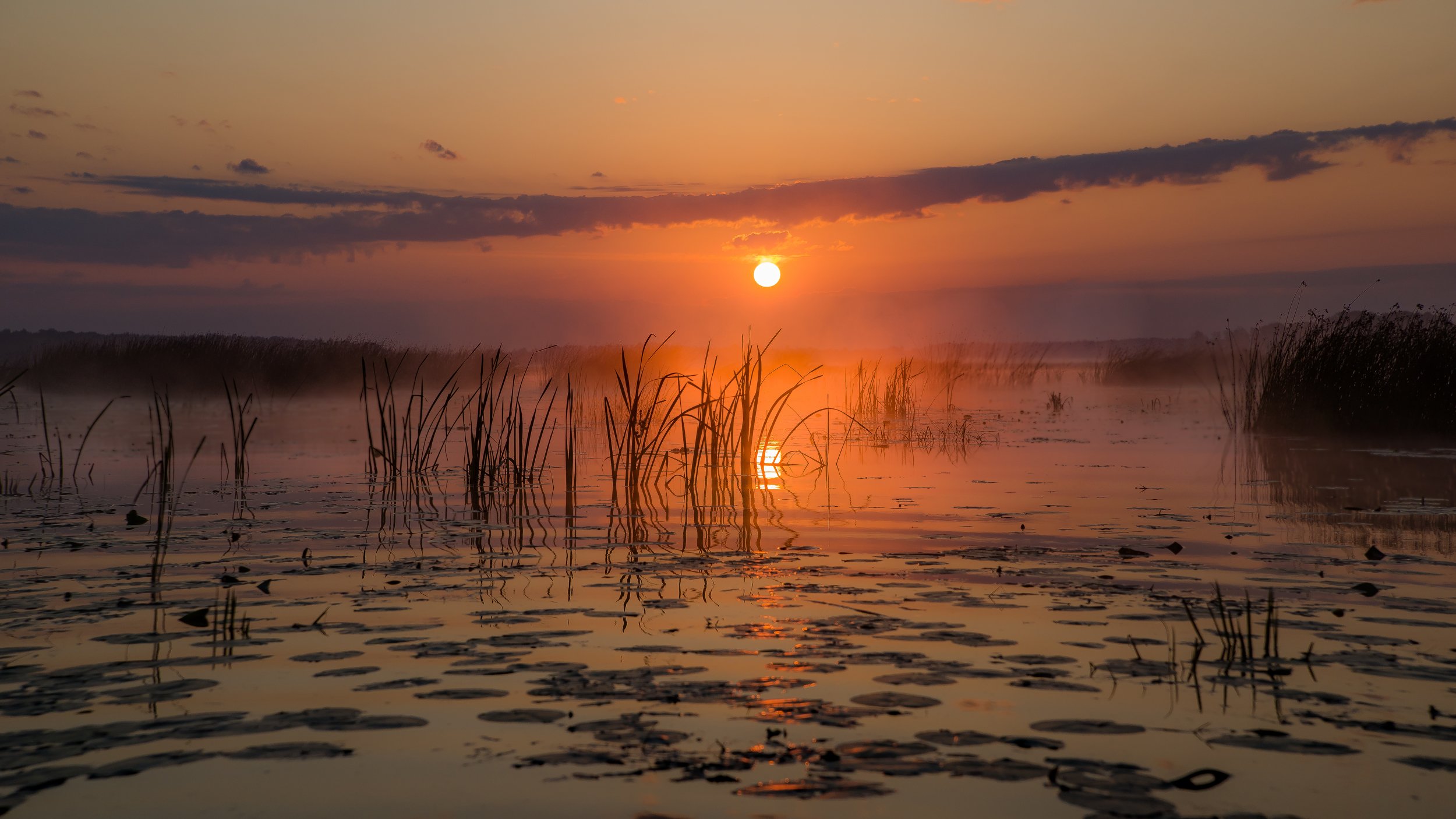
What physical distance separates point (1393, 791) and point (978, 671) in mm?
1456

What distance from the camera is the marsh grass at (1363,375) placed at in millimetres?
15195

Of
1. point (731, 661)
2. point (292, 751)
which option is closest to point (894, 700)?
point (731, 661)

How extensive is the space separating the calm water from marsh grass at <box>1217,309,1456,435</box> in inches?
287

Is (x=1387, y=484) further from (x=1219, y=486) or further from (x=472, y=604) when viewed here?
(x=472, y=604)

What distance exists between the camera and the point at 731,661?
4.25m

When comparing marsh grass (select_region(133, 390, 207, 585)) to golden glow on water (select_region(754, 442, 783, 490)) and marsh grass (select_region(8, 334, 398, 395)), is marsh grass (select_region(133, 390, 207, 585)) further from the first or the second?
marsh grass (select_region(8, 334, 398, 395))

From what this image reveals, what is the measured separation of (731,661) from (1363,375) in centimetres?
1516

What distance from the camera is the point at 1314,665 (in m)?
4.17

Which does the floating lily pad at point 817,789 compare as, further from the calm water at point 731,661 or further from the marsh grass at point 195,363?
the marsh grass at point 195,363

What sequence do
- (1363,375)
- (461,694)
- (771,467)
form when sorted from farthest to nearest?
(1363,375) → (771,467) → (461,694)

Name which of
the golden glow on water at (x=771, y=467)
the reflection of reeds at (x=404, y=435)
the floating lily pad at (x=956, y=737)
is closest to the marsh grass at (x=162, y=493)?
the reflection of reeds at (x=404, y=435)

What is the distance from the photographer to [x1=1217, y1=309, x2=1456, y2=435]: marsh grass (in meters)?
15.2

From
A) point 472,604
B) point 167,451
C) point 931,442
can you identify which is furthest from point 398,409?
point 472,604

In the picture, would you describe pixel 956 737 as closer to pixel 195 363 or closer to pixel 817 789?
pixel 817 789
